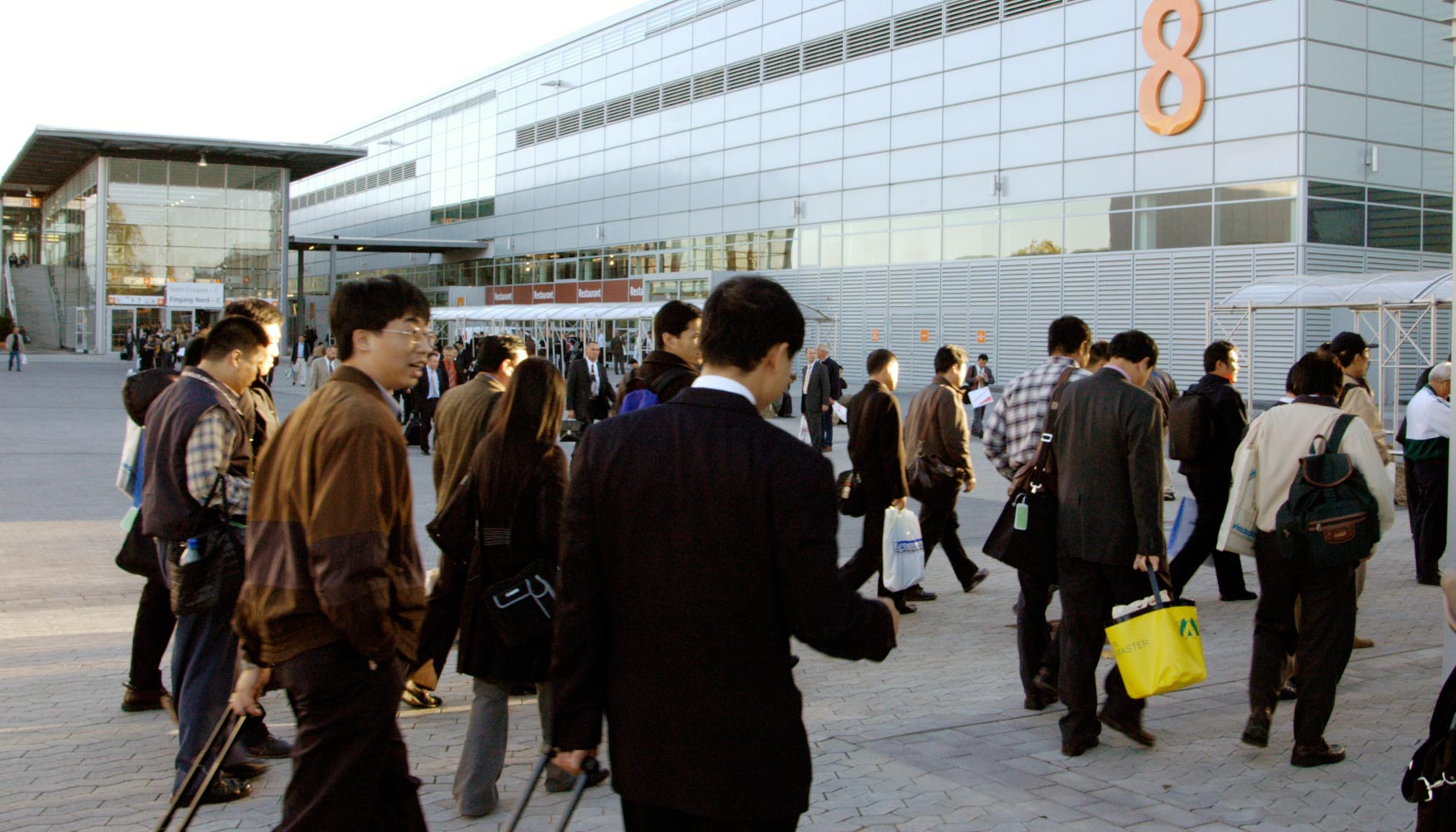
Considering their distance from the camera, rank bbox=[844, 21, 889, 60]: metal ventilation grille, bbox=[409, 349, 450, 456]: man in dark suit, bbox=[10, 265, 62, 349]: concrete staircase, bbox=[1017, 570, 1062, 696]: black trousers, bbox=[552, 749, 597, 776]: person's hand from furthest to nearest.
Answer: bbox=[10, 265, 62, 349]: concrete staircase, bbox=[844, 21, 889, 60]: metal ventilation grille, bbox=[409, 349, 450, 456]: man in dark suit, bbox=[1017, 570, 1062, 696]: black trousers, bbox=[552, 749, 597, 776]: person's hand

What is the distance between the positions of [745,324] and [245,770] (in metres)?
3.26

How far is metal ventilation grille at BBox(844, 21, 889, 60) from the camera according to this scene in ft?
129

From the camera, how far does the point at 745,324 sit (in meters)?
2.58

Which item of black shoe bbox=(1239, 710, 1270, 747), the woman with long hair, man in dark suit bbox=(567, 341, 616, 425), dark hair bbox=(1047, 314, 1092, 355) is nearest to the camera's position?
the woman with long hair

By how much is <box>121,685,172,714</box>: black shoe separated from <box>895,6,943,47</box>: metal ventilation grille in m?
35.6

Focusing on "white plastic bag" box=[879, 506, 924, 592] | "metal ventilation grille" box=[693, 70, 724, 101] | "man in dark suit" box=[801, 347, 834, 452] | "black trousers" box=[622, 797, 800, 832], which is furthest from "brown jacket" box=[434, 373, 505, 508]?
"metal ventilation grille" box=[693, 70, 724, 101]

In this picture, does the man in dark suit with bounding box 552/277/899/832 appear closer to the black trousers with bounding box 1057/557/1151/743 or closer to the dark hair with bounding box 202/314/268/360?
the dark hair with bounding box 202/314/268/360

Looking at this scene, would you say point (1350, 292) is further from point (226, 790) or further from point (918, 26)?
point (918, 26)

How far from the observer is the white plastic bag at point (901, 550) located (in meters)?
7.77

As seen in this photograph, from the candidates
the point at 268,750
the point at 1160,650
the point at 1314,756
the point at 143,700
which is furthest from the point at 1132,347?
the point at 143,700

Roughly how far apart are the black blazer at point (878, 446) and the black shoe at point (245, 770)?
4.09 metres

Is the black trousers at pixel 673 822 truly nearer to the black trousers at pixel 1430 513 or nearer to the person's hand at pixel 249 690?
the person's hand at pixel 249 690

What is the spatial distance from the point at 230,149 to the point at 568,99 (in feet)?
49.2

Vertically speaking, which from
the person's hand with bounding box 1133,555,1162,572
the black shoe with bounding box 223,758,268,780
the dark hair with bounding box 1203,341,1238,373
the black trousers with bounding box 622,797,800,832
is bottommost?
the black shoe with bounding box 223,758,268,780
